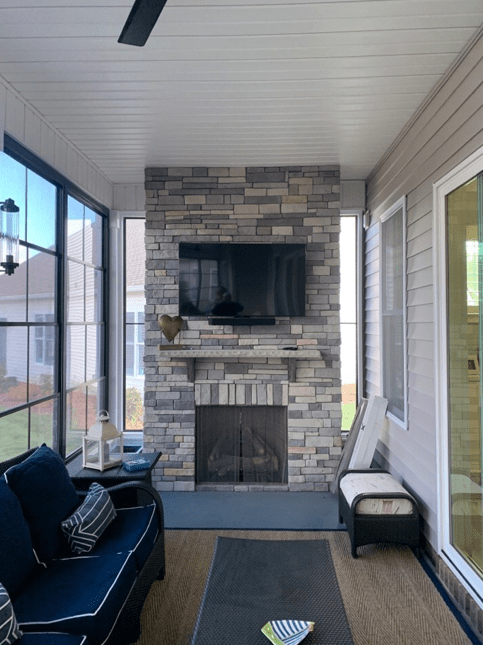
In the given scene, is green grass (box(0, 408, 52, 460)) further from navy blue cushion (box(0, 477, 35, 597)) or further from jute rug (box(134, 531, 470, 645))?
jute rug (box(134, 531, 470, 645))

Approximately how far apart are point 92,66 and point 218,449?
126 inches

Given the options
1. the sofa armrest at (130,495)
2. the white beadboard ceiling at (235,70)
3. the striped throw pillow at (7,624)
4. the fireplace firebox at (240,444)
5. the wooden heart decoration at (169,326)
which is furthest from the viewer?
the fireplace firebox at (240,444)

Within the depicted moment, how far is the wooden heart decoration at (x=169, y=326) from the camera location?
4426 mm

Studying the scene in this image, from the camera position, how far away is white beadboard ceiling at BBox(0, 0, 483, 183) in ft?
7.60

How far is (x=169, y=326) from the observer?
175 inches

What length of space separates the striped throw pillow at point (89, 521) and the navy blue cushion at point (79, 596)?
7cm

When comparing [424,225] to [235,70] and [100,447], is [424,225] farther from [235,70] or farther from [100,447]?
[100,447]

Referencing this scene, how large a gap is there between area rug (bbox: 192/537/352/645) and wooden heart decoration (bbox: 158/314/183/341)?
225cm

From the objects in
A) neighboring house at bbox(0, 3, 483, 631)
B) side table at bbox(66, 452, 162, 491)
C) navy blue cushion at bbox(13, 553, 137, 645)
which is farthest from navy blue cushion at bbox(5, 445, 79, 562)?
neighboring house at bbox(0, 3, 483, 631)

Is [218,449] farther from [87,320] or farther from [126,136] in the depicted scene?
[126,136]

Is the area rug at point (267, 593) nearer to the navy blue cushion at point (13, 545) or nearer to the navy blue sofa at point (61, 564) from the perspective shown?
the navy blue sofa at point (61, 564)

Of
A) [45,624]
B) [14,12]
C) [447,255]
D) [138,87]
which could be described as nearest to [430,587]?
[447,255]

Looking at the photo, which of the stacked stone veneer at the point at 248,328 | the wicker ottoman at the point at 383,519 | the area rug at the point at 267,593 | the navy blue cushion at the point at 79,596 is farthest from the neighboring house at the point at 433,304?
the navy blue cushion at the point at 79,596

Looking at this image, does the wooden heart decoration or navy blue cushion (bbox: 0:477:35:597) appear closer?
navy blue cushion (bbox: 0:477:35:597)
